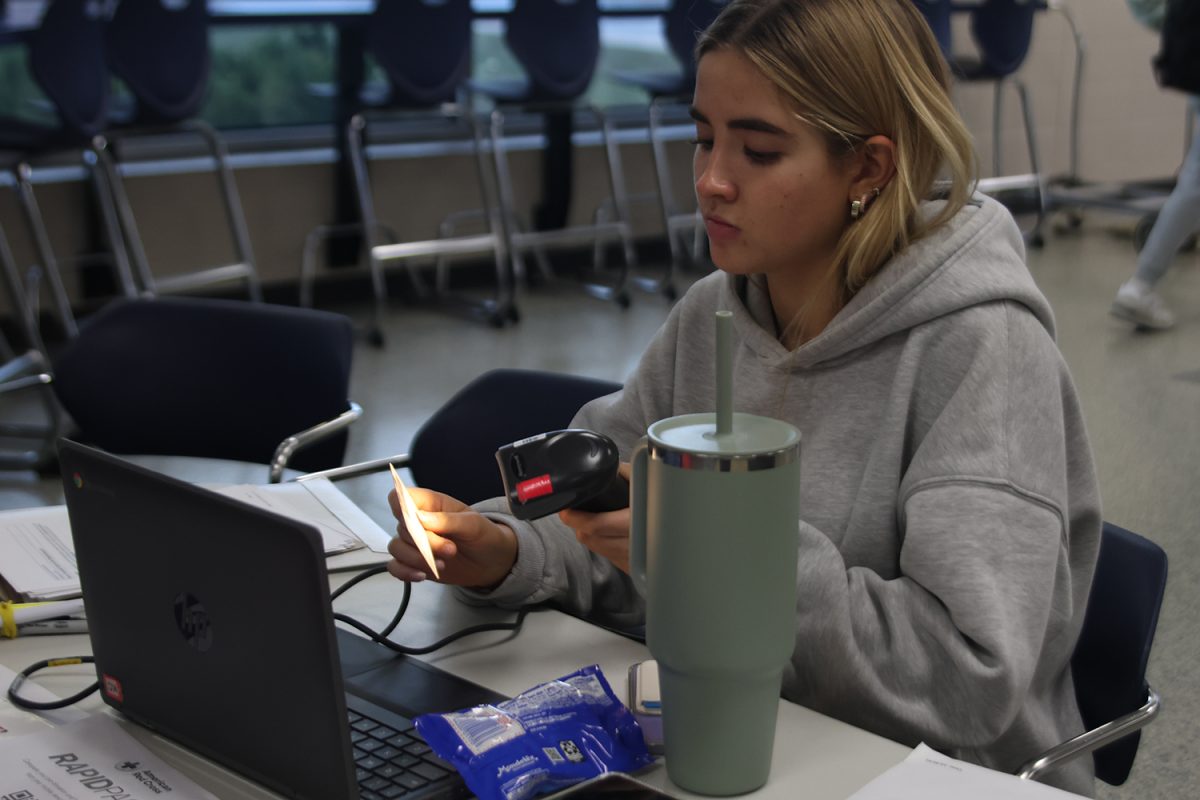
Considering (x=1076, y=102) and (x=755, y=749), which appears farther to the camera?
(x=1076, y=102)

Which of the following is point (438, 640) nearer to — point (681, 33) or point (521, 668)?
point (521, 668)

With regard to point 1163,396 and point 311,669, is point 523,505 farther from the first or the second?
point 1163,396

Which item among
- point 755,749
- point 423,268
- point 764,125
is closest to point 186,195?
point 423,268

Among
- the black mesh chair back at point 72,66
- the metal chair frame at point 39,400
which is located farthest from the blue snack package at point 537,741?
the black mesh chair back at point 72,66

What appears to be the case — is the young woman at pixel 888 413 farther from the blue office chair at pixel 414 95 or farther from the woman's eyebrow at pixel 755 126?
the blue office chair at pixel 414 95

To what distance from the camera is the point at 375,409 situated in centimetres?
383

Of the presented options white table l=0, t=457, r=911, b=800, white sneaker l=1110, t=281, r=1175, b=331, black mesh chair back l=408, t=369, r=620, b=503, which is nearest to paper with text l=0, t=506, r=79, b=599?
white table l=0, t=457, r=911, b=800

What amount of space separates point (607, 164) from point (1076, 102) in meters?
2.45

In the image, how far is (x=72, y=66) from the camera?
3688mm

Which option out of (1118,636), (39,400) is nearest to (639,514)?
(1118,636)

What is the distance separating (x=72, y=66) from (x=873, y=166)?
10.1ft

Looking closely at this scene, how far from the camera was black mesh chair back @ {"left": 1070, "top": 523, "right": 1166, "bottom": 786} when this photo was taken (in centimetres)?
124

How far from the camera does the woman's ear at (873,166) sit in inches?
46.8

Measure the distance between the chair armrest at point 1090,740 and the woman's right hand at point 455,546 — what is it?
464 millimetres
